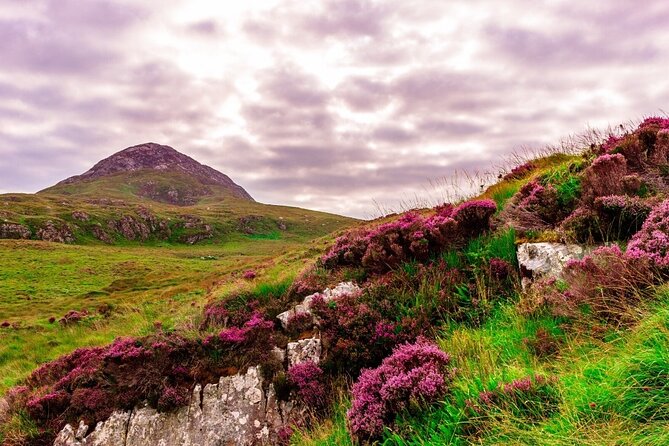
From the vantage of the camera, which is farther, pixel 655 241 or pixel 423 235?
pixel 423 235

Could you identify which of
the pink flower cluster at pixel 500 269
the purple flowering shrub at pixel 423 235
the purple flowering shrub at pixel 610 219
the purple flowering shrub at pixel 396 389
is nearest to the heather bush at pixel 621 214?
the purple flowering shrub at pixel 610 219

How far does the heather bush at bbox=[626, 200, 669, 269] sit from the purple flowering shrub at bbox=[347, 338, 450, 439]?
3.14m

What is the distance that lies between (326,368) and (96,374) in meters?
4.81

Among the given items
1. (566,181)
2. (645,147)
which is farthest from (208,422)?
(645,147)

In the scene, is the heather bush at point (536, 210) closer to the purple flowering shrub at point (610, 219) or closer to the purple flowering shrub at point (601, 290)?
the purple flowering shrub at point (610, 219)

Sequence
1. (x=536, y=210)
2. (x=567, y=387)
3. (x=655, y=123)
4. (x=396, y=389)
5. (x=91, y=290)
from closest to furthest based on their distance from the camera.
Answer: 1. (x=567, y=387)
2. (x=396, y=389)
3. (x=536, y=210)
4. (x=655, y=123)
5. (x=91, y=290)

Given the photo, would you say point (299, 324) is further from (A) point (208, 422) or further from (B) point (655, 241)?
(B) point (655, 241)

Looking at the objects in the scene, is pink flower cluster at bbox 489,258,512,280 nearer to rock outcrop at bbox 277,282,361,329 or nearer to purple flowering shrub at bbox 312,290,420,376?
purple flowering shrub at bbox 312,290,420,376

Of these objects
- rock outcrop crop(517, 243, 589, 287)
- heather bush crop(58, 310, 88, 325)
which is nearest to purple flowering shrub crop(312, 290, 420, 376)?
rock outcrop crop(517, 243, 589, 287)

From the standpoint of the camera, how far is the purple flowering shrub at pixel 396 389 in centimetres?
463

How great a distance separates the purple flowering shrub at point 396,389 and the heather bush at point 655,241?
3.14 metres

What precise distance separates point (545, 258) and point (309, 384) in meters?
5.11

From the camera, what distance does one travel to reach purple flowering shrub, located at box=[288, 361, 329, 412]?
6.55m

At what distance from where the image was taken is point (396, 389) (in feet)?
15.9
